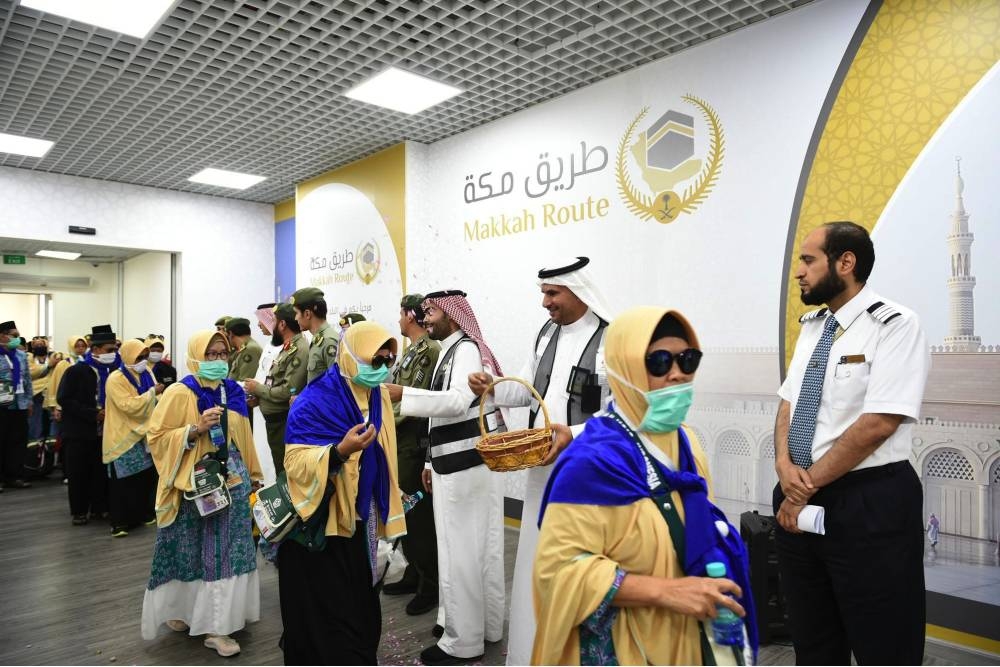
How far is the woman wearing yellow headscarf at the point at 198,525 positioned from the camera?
3.21 meters

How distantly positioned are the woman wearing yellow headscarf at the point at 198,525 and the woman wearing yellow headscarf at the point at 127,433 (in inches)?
102

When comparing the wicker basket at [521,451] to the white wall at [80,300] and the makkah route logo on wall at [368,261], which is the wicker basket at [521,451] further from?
the white wall at [80,300]

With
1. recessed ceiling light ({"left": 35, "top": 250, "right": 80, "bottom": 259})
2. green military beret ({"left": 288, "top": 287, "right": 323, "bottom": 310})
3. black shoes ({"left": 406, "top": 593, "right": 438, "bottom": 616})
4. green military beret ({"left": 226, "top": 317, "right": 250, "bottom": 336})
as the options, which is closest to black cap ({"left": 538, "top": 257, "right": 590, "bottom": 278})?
green military beret ({"left": 288, "top": 287, "right": 323, "bottom": 310})

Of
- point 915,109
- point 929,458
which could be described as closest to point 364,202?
point 915,109

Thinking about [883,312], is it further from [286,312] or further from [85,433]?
[85,433]

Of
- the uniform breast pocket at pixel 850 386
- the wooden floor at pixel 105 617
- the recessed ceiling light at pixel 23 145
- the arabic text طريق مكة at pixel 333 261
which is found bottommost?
the wooden floor at pixel 105 617

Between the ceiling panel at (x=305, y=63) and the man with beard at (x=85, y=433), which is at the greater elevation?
the ceiling panel at (x=305, y=63)

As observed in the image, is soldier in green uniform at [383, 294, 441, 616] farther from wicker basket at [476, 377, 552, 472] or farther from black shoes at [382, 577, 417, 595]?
wicker basket at [476, 377, 552, 472]

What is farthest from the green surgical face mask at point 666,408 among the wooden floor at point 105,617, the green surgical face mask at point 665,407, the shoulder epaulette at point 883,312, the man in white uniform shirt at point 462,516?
the wooden floor at point 105,617

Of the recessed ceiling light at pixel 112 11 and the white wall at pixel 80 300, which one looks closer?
the recessed ceiling light at pixel 112 11

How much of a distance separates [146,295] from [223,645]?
8.77 m

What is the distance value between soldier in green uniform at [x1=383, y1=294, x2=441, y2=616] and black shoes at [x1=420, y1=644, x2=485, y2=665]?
618mm

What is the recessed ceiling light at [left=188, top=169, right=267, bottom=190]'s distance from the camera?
310 inches

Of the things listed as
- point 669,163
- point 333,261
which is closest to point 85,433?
point 333,261
